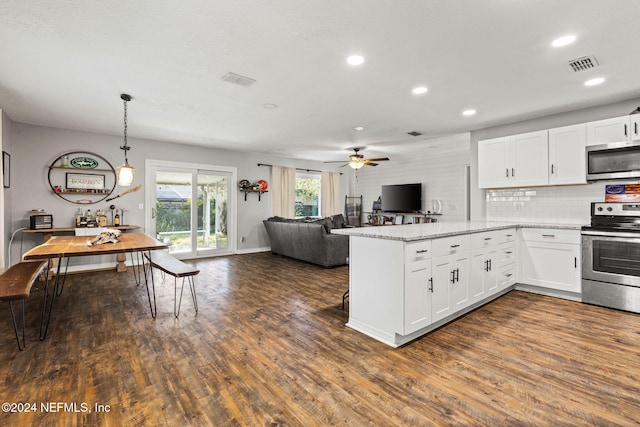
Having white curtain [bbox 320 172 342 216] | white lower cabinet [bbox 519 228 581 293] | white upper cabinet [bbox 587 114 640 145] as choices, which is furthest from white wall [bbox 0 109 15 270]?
white upper cabinet [bbox 587 114 640 145]

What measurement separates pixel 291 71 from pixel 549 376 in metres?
3.25

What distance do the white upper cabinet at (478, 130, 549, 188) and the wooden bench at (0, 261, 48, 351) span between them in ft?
18.1

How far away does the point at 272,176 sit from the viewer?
7.88 m

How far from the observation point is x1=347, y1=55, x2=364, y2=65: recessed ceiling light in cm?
273

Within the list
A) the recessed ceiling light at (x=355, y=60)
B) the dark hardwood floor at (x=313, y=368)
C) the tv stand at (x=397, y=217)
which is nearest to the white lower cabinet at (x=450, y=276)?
the dark hardwood floor at (x=313, y=368)

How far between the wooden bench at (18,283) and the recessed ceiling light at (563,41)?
14.9ft

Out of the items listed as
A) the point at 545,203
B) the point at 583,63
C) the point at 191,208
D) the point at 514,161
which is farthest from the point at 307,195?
the point at 583,63

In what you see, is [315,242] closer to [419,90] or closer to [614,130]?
[419,90]

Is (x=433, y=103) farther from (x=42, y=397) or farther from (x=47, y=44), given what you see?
(x=42, y=397)

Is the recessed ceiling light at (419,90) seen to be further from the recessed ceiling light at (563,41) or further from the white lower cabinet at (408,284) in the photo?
the white lower cabinet at (408,284)

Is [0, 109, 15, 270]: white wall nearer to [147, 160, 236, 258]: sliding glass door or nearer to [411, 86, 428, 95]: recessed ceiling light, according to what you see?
[147, 160, 236, 258]: sliding glass door

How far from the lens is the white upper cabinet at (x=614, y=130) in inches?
136

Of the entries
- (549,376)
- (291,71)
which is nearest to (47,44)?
(291,71)

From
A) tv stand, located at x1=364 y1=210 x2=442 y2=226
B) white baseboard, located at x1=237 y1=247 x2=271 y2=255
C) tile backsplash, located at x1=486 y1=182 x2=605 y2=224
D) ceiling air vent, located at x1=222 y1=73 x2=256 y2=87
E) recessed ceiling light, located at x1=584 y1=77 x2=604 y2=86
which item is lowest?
white baseboard, located at x1=237 y1=247 x2=271 y2=255
